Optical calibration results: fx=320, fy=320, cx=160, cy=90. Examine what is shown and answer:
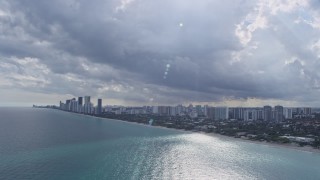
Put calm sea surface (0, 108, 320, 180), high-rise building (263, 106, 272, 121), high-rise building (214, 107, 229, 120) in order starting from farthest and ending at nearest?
high-rise building (214, 107, 229, 120) < high-rise building (263, 106, 272, 121) < calm sea surface (0, 108, 320, 180)

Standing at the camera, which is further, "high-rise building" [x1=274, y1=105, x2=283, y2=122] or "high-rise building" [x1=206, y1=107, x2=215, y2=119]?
"high-rise building" [x1=206, y1=107, x2=215, y2=119]

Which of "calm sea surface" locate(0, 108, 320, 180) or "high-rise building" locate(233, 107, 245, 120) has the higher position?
"high-rise building" locate(233, 107, 245, 120)

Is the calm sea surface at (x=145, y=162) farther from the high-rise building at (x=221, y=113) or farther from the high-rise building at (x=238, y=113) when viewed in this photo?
the high-rise building at (x=238, y=113)

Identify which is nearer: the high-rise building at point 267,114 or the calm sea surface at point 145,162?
the calm sea surface at point 145,162

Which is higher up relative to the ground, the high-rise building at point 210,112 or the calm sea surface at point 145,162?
→ the high-rise building at point 210,112

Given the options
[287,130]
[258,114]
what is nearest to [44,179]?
[287,130]

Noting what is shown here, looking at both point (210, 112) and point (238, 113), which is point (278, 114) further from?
point (210, 112)

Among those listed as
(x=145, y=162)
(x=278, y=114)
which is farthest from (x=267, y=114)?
(x=145, y=162)

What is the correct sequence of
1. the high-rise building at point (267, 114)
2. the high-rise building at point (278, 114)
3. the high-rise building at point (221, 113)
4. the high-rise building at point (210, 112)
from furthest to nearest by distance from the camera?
the high-rise building at point (210, 112), the high-rise building at point (221, 113), the high-rise building at point (267, 114), the high-rise building at point (278, 114)

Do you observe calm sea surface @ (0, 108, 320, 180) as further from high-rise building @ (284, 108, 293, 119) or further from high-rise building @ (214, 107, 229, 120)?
high-rise building @ (284, 108, 293, 119)

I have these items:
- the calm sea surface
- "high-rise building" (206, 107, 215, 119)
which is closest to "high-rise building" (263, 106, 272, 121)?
"high-rise building" (206, 107, 215, 119)

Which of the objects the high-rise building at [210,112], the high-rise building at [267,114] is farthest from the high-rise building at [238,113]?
the high-rise building at [267,114]
